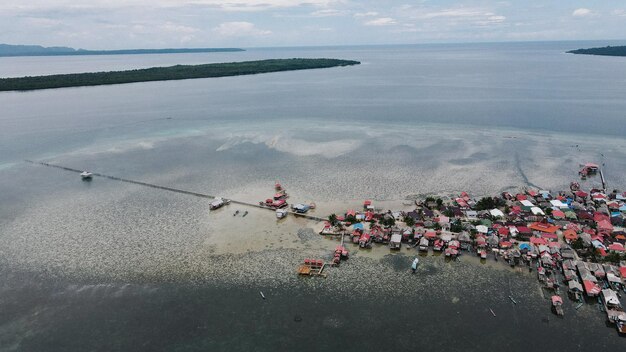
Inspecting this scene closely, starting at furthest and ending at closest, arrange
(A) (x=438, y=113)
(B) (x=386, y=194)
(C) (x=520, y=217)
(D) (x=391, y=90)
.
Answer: (D) (x=391, y=90) < (A) (x=438, y=113) < (B) (x=386, y=194) < (C) (x=520, y=217)

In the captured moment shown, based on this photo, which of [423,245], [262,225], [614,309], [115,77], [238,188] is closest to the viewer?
[614,309]

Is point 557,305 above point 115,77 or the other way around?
the other way around

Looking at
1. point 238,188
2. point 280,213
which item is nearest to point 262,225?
point 280,213

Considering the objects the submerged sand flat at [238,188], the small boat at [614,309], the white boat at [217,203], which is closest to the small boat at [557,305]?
the small boat at [614,309]

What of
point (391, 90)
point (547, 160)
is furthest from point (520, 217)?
point (391, 90)

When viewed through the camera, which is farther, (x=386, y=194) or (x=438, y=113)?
(x=438, y=113)

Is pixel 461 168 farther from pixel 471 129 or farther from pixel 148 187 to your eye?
pixel 148 187

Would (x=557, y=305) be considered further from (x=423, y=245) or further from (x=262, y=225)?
(x=262, y=225)
